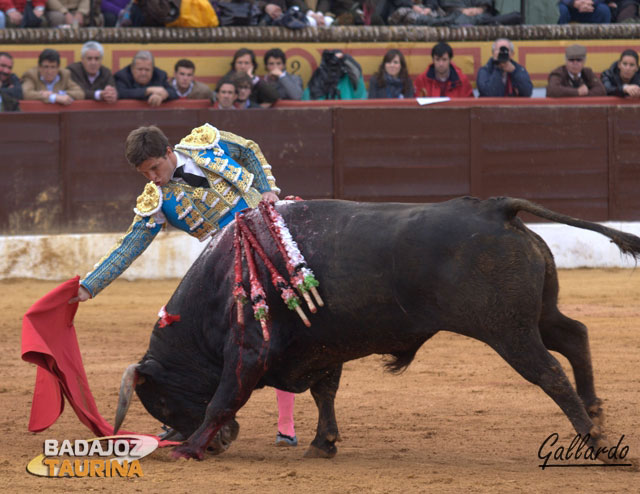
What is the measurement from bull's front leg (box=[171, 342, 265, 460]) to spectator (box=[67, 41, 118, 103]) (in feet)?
17.4

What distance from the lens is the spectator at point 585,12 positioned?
32.5 ft

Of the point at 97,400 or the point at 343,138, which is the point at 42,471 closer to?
the point at 97,400

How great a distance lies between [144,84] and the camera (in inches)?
341

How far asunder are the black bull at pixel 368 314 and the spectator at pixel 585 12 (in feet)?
22.7

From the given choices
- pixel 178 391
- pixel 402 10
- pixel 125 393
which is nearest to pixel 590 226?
pixel 178 391

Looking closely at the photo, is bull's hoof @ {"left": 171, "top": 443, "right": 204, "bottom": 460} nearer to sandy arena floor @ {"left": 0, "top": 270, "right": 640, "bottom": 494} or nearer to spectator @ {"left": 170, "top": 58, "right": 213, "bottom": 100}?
sandy arena floor @ {"left": 0, "top": 270, "right": 640, "bottom": 494}

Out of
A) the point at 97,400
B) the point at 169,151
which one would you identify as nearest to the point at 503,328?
the point at 169,151

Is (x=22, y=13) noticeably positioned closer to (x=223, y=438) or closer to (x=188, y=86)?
(x=188, y=86)

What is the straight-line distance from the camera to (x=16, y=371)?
5359mm

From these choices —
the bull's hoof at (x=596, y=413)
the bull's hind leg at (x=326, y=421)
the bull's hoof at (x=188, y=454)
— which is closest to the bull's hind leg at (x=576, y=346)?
the bull's hoof at (x=596, y=413)

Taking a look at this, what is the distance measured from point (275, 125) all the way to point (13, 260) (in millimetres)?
2302

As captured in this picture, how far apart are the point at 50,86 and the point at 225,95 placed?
1368 mm

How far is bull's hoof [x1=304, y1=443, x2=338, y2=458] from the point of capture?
3713 mm

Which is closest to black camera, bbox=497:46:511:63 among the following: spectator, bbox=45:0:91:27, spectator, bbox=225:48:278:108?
spectator, bbox=225:48:278:108
